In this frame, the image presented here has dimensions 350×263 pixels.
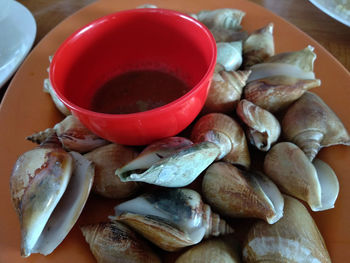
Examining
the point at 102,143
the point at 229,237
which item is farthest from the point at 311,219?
the point at 102,143

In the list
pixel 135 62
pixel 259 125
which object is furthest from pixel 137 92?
pixel 259 125

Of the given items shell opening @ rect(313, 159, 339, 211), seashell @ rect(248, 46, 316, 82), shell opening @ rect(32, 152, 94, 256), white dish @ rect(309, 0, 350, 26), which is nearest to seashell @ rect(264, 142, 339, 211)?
shell opening @ rect(313, 159, 339, 211)

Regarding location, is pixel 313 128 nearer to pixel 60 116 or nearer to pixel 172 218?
pixel 172 218

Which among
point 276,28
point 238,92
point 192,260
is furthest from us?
point 276,28

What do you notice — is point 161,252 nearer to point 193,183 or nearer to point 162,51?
point 193,183

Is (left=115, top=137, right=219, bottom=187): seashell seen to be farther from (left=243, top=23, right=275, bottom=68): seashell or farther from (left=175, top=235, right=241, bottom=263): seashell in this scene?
(left=243, top=23, right=275, bottom=68): seashell

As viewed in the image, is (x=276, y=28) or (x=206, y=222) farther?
(x=276, y=28)
